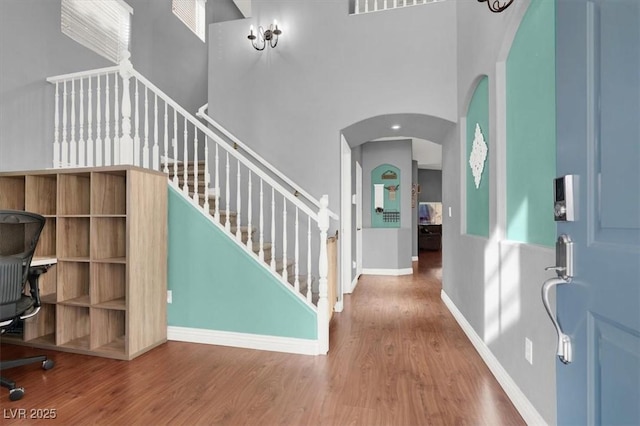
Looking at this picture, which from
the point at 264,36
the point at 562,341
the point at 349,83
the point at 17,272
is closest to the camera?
the point at 562,341

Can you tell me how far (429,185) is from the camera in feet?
35.0

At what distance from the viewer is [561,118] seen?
3.02 feet

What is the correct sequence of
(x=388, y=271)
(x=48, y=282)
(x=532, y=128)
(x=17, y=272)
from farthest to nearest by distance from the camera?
1. (x=388, y=271)
2. (x=48, y=282)
3. (x=17, y=272)
4. (x=532, y=128)

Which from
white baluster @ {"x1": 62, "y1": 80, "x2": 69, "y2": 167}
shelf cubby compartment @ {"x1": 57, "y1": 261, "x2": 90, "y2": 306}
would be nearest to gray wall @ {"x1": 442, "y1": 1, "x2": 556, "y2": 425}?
shelf cubby compartment @ {"x1": 57, "y1": 261, "x2": 90, "y2": 306}

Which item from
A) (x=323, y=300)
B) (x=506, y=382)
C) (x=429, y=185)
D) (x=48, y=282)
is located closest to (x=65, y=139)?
(x=48, y=282)

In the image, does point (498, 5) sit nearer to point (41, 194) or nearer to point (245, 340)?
point (245, 340)

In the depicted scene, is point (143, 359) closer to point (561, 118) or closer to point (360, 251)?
point (561, 118)

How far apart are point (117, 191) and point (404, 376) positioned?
2.95m

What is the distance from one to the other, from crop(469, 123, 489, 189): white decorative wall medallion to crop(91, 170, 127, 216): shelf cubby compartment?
3159mm

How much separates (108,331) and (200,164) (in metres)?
2.59

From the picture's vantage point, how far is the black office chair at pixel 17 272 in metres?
1.95

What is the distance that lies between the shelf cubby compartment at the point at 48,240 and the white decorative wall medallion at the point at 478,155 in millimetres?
4014

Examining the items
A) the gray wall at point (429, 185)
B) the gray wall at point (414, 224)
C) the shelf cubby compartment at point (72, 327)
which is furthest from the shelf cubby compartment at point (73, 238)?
the gray wall at point (429, 185)

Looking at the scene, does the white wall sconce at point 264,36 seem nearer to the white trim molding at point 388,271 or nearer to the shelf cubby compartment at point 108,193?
the shelf cubby compartment at point 108,193
